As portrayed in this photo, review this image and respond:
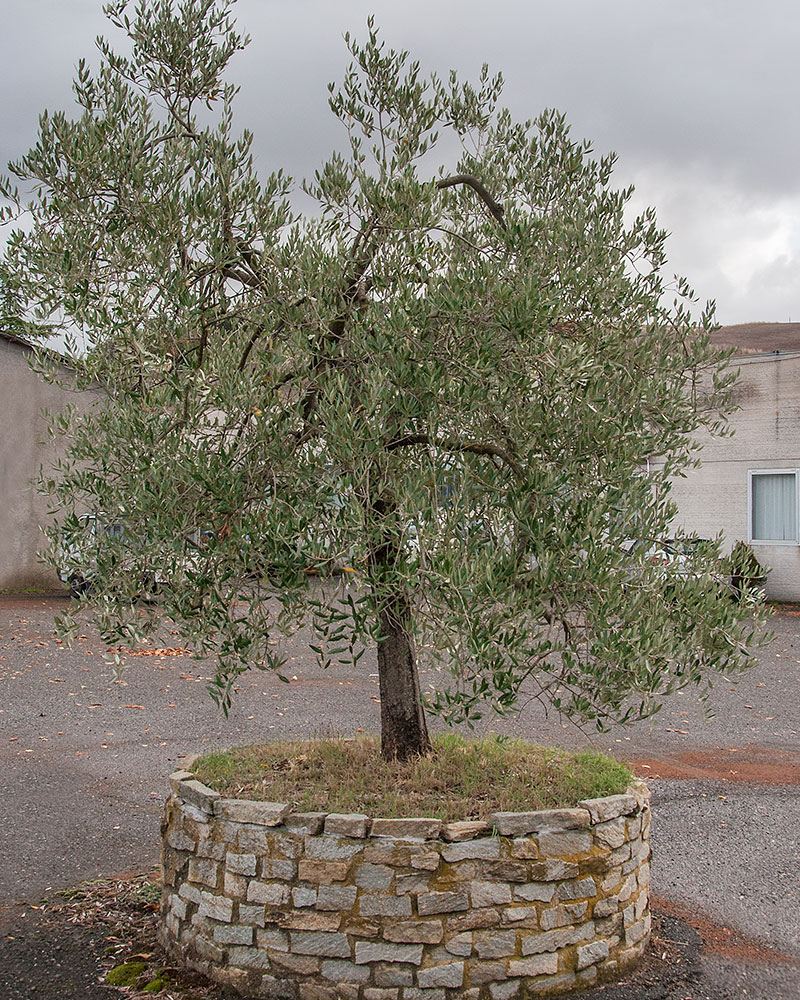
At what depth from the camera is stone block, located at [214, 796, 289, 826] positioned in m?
5.59

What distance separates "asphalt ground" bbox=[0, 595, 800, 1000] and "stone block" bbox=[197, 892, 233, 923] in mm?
1538

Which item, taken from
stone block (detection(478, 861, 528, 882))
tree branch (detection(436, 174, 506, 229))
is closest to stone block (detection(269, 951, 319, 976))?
stone block (detection(478, 861, 528, 882))

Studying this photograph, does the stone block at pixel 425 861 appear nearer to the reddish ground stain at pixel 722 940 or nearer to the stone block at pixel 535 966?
the stone block at pixel 535 966

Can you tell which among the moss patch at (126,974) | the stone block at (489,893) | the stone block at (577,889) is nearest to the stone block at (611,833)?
the stone block at (577,889)

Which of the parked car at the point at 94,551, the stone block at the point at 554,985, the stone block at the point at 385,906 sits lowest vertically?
the stone block at the point at 554,985

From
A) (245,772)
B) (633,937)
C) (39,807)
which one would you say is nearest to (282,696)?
(39,807)

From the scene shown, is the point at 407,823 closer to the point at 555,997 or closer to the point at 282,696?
the point at 555,997

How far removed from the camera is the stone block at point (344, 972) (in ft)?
17.6

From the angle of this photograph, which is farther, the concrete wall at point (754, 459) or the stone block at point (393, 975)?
the concrete wall at point (754, 459)

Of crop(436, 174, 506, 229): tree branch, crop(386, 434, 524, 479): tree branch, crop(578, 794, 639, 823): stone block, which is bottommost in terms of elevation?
crop(578, 794, 639, 823): stone block

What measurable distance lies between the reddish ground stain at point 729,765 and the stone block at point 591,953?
4425 mm

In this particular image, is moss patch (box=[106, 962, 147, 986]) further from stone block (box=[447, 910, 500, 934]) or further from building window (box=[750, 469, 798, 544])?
building window (box=[750, 469, 798, 544])

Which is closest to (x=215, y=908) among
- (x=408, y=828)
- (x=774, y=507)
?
(x=408, y=828)

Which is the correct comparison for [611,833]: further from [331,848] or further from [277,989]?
[277,989]
